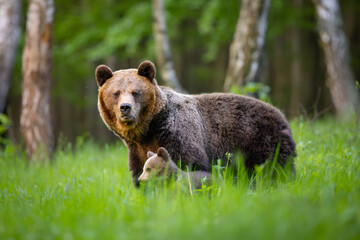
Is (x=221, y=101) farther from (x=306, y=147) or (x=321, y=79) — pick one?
(x=321, y=79)

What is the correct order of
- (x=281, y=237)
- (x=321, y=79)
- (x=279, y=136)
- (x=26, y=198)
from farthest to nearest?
(x=321, y=79), (x=279, y=136), (x=26, y=198), (x=281, y=237)

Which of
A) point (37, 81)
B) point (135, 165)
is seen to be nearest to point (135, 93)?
point (135, 165)

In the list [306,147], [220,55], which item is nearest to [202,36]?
[220,55]

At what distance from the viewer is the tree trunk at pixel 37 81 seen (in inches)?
325

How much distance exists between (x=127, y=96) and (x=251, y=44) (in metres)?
5.46

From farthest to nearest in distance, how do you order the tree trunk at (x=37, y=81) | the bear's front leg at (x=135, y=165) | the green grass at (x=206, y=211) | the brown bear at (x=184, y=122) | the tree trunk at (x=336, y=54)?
the tree trunk at (x=336, y=54) → the tree trunk at (x=37, y=81) → the bear's front leg at (x=135, y=165) → the brown bear at (x=184, y=122) → the green grass at (x=206, y=211)

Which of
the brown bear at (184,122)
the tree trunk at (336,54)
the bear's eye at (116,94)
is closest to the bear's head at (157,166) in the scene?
the brown bear at (184,122)

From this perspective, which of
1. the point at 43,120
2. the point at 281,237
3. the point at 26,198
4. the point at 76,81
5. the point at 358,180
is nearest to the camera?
the point at 281,237

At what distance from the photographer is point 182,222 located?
9.18 feet

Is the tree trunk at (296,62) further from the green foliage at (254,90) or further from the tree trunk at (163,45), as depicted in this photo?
the green foliage at (254,90)

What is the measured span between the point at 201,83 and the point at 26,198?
21.3 meters

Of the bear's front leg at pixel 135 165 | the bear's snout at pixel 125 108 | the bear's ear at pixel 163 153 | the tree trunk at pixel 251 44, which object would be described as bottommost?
the bear's front leg at pixel 135 165

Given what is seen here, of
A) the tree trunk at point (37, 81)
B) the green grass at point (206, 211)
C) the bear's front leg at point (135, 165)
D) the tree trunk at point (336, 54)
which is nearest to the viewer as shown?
the green grass at point (206, 211)

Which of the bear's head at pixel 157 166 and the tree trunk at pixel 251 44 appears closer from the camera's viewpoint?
the bear's head at pixel 157 166
